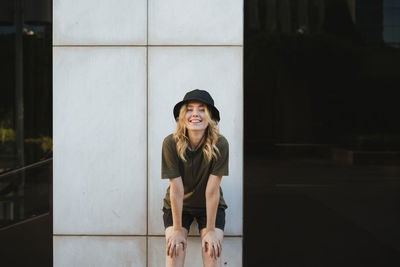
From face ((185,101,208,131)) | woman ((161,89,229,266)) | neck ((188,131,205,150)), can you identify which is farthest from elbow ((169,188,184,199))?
face ((185,101,208,131))

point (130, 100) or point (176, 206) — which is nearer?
point (176, 206)

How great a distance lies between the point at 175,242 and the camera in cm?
359

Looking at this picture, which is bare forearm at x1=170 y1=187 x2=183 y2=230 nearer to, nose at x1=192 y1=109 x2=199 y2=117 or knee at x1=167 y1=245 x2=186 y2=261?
knee at x1=167 y1=245 x2=186 y2=261

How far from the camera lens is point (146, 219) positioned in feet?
15.6

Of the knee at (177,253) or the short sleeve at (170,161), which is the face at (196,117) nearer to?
the short sleeve at (170,161)

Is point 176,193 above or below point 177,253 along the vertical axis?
above

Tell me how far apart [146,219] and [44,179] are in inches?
64.0

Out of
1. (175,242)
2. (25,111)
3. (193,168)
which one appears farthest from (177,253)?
(25,111)
